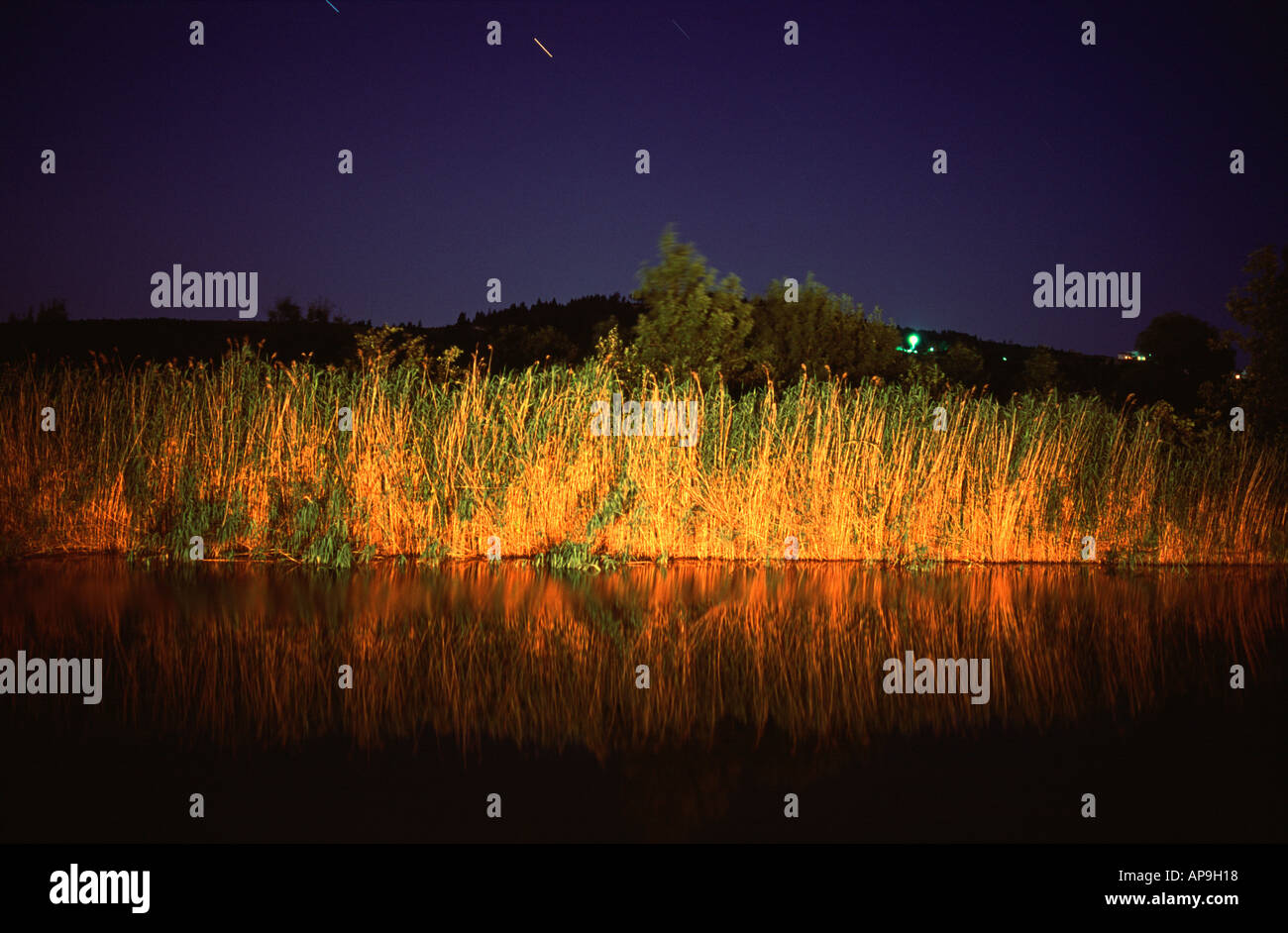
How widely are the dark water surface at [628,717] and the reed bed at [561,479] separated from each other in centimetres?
143

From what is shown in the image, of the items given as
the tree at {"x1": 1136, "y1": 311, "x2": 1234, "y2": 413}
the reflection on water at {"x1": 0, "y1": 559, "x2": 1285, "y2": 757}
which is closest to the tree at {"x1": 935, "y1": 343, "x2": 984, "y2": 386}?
the tree at {"x1": 1136, "y1": 311, "x2": 1234, "y2": 413}

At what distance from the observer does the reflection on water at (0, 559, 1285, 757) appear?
400 cm

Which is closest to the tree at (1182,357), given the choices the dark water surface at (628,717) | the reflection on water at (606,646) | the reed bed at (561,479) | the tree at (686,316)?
the tree at (686,316)

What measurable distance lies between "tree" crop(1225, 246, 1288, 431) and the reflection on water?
516cm

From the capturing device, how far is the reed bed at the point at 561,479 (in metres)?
8.02

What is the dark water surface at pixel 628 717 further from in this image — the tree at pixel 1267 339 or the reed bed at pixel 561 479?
the tree at pixel 1267 339

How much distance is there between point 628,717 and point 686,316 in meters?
16.9

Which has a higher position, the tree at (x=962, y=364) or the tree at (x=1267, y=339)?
the tree at (x=962, y=364)

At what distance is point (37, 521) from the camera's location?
312 inches

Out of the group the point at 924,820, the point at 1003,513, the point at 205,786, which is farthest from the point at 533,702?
the point at 1003,513

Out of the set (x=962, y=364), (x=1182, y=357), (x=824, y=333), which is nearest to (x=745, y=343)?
(x=824, y=333)

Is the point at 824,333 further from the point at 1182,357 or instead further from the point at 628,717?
the point at 628,717

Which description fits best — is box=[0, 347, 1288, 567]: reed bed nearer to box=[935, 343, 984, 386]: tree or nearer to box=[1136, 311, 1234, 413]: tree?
box=[935, 343, 984, 386]: tree

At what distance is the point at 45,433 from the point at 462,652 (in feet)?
19.9
